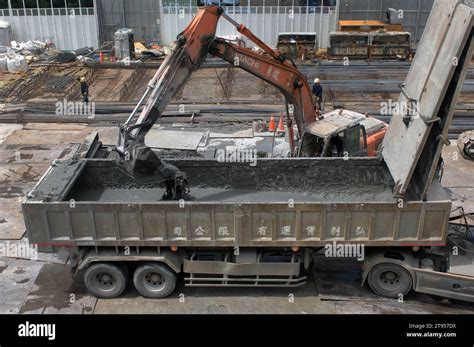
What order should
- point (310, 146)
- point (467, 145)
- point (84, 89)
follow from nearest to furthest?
point (310, 146)
point (467, 145)
point (84, 89)

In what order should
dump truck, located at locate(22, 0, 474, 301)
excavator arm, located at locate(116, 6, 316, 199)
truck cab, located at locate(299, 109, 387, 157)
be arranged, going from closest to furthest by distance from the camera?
dump truck, located at locate(22, 0, 474, 301) < excavator arm, located at locate(116, 6, 316, 199) < truck cab, located at locate(299, 109, 387, 157)

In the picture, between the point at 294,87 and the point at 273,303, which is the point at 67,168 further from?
the point at 294,87

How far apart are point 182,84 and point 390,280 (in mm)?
5780

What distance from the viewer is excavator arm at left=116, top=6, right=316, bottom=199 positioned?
10.6m

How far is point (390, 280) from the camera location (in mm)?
10047

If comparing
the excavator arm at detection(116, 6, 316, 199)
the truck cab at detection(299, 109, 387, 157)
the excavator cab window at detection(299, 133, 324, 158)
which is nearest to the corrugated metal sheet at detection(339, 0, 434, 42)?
the excavator arm at detection(116, 6, 316, 199)

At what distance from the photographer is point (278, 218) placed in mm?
9547

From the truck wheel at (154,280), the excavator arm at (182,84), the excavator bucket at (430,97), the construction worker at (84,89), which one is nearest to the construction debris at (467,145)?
the excavator arm at (182,84)

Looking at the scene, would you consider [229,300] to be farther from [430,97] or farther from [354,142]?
[354,142]

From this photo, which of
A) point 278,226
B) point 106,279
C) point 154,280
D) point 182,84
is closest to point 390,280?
point 278,226

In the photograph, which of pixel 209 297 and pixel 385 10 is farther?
pixel 385 10

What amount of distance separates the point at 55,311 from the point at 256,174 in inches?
189

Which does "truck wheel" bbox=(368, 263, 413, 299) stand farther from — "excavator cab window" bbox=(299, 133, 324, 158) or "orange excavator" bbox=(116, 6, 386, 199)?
"excavator cab window" bbox=(299, 133, 324, 158)

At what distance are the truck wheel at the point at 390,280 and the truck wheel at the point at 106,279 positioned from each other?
4.53 meters
